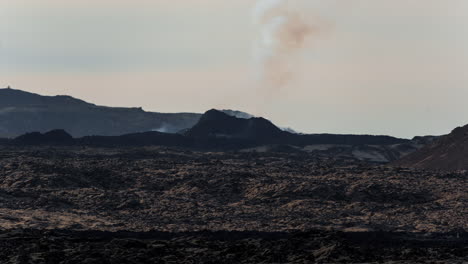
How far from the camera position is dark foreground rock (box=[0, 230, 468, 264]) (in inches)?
1571

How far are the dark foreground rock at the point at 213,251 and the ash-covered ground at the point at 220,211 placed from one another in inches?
2.3

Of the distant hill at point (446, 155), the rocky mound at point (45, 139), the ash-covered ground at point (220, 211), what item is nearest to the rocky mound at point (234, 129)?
A: the rocky mound at point (45, 139)

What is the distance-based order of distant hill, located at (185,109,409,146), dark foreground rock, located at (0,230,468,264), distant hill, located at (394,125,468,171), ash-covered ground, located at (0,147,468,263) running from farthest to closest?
distant hill, located at (185,109,409,146) < distant hill, located at (394,125,468,171) < ash-covered ground, located at (0,147,468,263) < dark foreground rock, located at (0,230,468,264)

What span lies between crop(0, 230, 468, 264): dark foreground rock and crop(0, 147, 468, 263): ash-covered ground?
59mm

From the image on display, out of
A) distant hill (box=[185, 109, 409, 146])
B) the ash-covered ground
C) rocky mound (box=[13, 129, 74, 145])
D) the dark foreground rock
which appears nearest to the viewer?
the dark foreground rock

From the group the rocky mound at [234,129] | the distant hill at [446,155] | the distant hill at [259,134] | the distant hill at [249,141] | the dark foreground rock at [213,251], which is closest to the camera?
the dark foreground rock at [213,251]

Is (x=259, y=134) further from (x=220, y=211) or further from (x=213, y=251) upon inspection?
(x=213, y=251)

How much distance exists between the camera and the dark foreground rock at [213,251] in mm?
39906

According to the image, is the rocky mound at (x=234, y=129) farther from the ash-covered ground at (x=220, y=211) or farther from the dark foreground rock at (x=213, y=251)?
the dark foreground rock at (x=213, y=251)

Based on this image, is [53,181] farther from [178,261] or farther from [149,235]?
[178,261]

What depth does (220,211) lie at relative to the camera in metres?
67.6

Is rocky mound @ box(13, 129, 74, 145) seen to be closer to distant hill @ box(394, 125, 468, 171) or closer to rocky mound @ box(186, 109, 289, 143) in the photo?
rocky mound @ box(186, 109, 289, 143)

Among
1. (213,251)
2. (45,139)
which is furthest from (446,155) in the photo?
(213,251)

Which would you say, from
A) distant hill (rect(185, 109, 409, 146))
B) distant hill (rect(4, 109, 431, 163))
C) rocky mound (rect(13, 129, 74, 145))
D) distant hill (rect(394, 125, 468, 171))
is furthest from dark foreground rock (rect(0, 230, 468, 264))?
distant hill (rect(185, 109, 409, 146))
